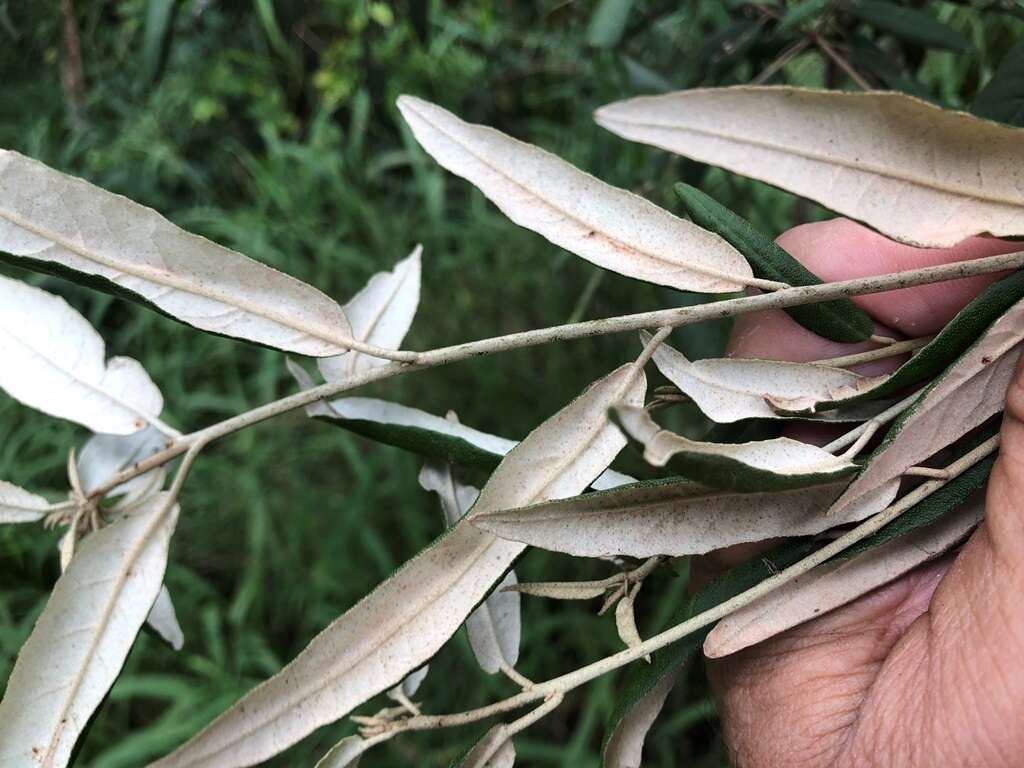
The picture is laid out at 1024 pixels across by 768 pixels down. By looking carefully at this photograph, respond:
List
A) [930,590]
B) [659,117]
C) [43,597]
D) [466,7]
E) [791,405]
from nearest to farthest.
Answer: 1. [659,117]
2. [791,405]
3. [930,590]
4. [43,597]
5. [466,7]

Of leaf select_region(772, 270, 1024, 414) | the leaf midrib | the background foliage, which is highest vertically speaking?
the leaf midrib

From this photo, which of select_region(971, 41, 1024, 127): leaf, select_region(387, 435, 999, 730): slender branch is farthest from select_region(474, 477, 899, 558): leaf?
select_region(971, 41, 1024, 127): leaf

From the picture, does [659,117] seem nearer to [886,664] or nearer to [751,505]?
[751,505]

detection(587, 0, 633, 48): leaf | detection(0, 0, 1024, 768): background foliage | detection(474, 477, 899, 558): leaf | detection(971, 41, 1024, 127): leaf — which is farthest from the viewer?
detection(0, 0, 1024, 768): background foliage

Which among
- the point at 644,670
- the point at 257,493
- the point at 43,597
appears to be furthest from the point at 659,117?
the point at 43,597

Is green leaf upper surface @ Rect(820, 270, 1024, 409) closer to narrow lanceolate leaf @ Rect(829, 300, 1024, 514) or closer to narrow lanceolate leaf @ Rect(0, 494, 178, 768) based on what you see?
narrow lanceolate leaf @ Rect(829, 300, 1024, 514)

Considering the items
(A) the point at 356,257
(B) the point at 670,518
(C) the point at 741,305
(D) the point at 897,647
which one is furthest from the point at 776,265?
(A) the point at 356,257

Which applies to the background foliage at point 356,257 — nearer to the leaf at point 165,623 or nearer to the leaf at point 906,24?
the leaf at point 906,24
